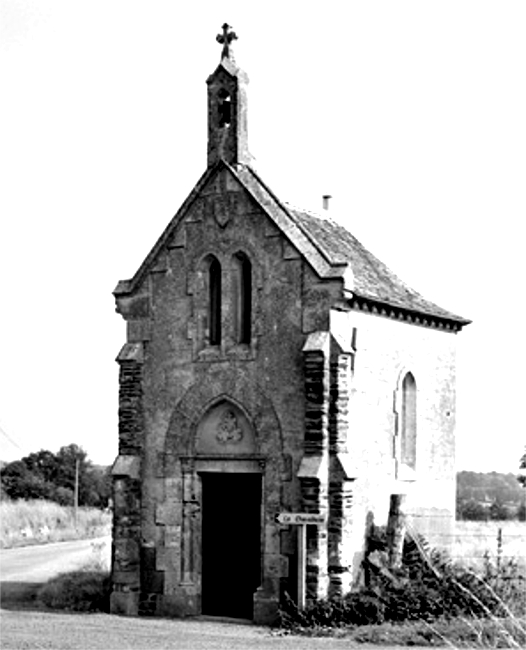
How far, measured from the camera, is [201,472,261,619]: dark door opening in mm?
23375

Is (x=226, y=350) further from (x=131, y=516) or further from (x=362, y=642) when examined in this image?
(x=362, y=642)

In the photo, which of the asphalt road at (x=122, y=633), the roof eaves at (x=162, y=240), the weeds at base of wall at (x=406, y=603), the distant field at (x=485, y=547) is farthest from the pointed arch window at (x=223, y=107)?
the asphalt road at (x=122, y=633)

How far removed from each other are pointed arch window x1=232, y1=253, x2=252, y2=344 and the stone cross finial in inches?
174

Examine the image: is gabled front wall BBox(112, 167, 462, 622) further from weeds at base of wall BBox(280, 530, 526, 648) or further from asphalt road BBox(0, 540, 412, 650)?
asphalt road BBox(0, 540, 412, 650)

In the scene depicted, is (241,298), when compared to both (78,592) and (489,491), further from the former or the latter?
(489,491)

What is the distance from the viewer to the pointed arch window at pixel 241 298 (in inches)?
934

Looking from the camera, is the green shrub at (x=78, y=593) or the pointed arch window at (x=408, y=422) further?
the pointed arch window at (x=408, y=422)

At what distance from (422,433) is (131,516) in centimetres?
660

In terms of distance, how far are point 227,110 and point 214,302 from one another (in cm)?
407

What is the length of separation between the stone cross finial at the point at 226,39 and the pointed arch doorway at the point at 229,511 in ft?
24.2

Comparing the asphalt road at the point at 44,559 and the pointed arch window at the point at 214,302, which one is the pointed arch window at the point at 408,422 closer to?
the pointed arch window at the point at 214,302

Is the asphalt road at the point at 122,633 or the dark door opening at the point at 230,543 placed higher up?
the dark door opening at the point at 230,543

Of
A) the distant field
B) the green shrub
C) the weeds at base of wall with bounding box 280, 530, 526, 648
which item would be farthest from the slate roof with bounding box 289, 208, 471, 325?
the green shrub

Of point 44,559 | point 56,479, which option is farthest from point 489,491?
point 44,559
